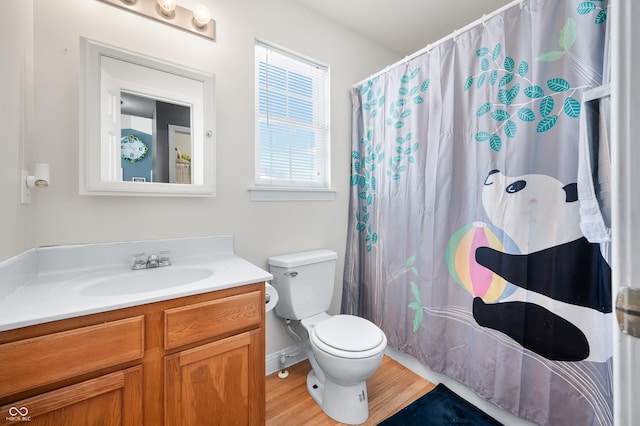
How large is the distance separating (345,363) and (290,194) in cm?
108

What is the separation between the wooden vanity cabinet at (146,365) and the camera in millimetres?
774

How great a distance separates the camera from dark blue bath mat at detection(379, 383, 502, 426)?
140cm

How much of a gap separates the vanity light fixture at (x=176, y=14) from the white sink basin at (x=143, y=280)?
1.28 m

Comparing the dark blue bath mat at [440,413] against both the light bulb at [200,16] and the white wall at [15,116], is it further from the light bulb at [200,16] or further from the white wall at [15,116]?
the light bulb at [200,16]

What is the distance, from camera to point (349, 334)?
146 centimetres

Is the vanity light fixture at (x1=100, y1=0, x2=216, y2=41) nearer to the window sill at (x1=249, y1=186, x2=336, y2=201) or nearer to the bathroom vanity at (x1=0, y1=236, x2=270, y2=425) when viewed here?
the window sill at (x1=249, y1=186, x2=336, y2=201)

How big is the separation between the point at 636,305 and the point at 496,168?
1.13 metres

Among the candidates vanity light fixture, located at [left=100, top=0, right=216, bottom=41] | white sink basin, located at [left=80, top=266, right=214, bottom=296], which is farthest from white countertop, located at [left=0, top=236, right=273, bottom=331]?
vanity light fixture, located at [left=100, top=0, right=216, bottom=41]

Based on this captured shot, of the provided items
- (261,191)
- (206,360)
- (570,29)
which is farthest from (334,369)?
(570,29)

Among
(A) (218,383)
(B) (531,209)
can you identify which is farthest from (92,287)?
(B) (531,209)

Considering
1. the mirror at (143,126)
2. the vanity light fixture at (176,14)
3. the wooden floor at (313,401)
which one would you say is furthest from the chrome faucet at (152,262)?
the vanity light fixture at (176,14)

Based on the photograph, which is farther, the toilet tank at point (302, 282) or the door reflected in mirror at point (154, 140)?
the toilet tank at point (302, 282)

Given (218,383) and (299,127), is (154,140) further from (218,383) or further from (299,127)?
(218,383)

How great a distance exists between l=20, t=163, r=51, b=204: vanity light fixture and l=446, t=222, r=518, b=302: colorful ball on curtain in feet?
6.49
